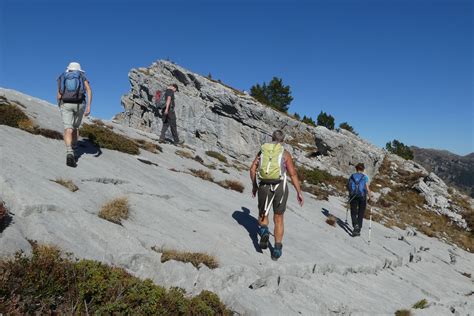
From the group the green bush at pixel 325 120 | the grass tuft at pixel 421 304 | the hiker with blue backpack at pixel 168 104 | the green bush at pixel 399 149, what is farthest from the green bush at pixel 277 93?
the grass tuft at pixel 421 304

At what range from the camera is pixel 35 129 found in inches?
487

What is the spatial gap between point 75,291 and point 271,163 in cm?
494

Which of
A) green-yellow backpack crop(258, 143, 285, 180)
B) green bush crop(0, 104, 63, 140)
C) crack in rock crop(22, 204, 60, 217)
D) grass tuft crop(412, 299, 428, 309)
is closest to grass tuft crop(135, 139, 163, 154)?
green bush crop(0, 104, 63, 140)

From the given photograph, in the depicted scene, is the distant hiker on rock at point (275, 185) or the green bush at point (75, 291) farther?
the distant hiker on rock at point (275, 185)

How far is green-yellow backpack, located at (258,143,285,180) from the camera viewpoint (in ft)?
26.9

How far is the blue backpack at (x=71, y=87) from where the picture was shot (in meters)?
10.1

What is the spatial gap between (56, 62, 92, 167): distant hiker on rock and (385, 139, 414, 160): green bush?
65987 millimetres

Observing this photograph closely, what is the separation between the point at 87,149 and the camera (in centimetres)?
1275

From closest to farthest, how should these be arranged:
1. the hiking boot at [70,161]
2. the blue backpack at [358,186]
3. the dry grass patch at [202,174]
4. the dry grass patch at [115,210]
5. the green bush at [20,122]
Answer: the dry grass patch at [115,210], the hiking boot at [70,161], the green bush at [20,122], the blue backpack at [358,186], the dry grass patch at [202,174]

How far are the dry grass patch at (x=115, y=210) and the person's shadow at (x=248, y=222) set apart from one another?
3338 millimetres

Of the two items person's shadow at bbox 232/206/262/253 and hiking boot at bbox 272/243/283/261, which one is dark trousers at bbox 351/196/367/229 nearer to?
person's shadow at bbox 232/206/262/253

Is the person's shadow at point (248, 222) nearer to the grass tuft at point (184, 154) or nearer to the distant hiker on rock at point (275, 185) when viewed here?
the distant hiker on rock at point (275, 185)

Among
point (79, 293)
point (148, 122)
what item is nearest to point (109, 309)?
point (79, 293)

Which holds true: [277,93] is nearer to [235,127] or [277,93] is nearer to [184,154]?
[235,127]
